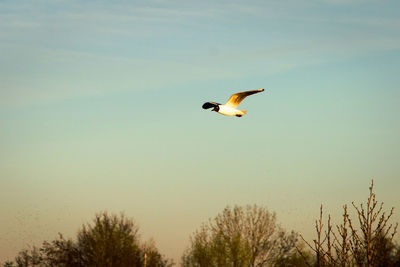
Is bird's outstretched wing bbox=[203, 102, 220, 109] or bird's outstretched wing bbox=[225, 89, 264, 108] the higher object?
bird's outstretched wing bbox=[225, 89, 264, 108]

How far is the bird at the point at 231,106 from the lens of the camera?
53.6 feet

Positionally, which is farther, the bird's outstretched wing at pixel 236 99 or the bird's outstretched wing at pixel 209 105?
the bird's outstretched wing at pixel 236 99

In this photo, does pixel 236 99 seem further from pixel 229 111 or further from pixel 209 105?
pixel 209 105

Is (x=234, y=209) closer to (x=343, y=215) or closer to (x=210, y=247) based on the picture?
(x=210, y=247)

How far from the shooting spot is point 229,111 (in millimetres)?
16531

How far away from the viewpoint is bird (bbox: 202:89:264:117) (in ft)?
53.6

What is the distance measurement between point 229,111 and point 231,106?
27cm

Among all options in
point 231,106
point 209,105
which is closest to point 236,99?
point 231,106

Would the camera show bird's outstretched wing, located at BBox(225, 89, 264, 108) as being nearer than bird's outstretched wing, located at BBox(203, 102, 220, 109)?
No

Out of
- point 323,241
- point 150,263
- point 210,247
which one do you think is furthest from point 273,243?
point 323,241

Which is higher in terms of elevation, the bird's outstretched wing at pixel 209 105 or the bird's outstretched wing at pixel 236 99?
the bird's outstretched wing at pixel 236 99

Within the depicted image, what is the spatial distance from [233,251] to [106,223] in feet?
36.1

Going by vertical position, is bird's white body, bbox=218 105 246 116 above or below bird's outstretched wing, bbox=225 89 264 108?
below

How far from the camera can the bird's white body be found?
16359 mm
